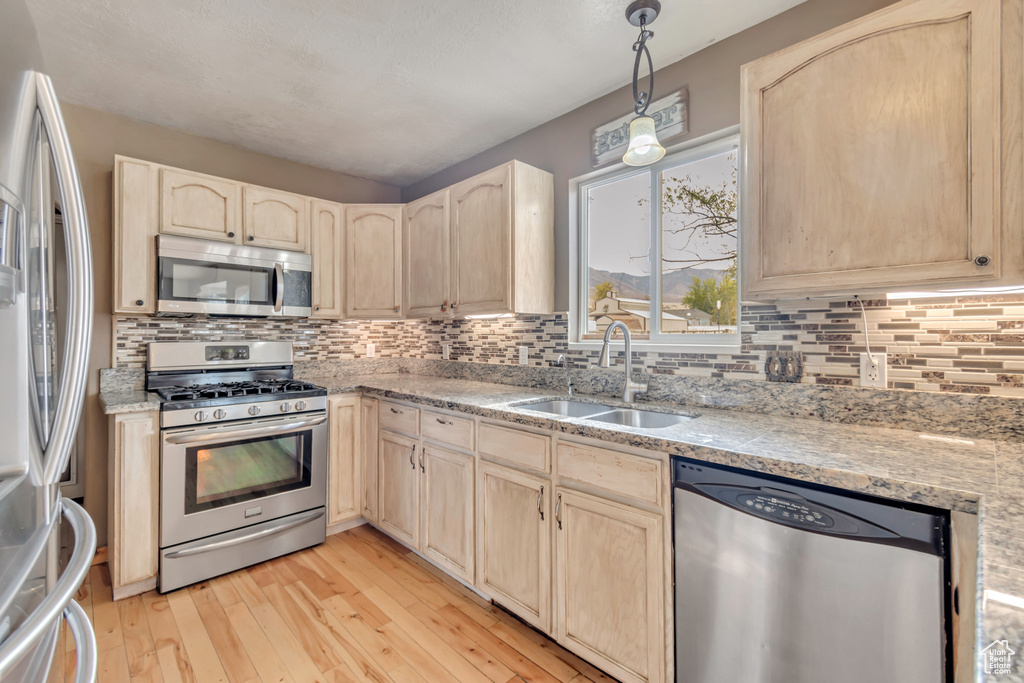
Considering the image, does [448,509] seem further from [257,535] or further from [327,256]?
[327,256]

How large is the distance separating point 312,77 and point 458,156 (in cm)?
114

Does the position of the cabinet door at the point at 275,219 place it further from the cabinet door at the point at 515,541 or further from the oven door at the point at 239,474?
the cabinet door at the point at 515,541

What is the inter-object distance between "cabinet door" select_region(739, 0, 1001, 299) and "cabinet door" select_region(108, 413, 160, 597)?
2.68 m

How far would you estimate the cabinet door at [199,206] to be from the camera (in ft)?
8.38

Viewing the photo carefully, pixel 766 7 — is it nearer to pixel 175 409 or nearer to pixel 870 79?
pixel 870 79

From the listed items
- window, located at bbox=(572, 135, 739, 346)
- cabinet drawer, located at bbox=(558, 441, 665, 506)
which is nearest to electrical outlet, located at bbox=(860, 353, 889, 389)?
window, located at bbox=(572, 135, 739, 346)

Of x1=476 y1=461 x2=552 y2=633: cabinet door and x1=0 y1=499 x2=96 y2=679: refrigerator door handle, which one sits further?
x1=476 y1=461 x2=552 y2=633: cabinet door

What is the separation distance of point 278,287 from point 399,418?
3.66ft

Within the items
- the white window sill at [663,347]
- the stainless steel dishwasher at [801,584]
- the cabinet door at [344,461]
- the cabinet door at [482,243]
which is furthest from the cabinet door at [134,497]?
the stainless steel dishwasher at [801,584]

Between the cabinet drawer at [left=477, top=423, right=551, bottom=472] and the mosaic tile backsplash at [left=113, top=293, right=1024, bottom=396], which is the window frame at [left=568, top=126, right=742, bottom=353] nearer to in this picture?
the mosaic tile backsplash at [left=113, top=293, right=1024, bottom=396]

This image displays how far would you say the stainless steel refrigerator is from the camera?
66cm

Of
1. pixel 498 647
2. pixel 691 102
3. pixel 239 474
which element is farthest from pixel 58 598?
pixel 691 102

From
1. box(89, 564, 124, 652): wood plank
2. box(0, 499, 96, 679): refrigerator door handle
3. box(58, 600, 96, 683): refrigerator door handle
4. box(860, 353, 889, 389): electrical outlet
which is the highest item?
box(860, 353, 889, 389): electrical outlet

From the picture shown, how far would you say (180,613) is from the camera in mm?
2094
